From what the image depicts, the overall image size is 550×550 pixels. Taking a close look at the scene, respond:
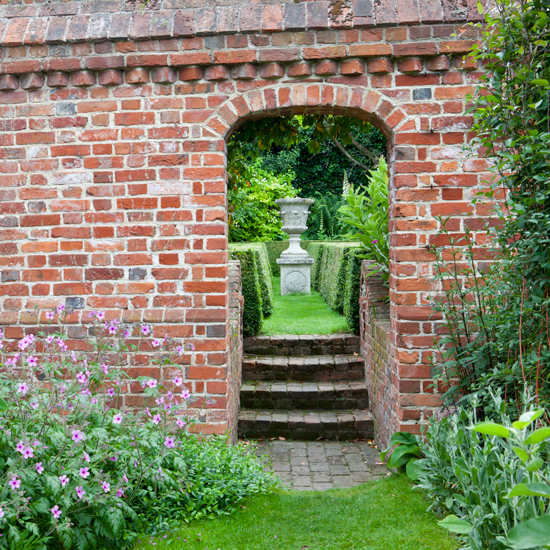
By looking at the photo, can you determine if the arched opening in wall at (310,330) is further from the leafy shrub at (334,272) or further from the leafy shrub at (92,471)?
the leafy shrub at (92,471)

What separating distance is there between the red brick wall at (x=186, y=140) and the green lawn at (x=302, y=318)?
333 centimetres

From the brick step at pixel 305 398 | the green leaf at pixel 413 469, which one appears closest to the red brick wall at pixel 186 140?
the green leaf at pixel 413 469

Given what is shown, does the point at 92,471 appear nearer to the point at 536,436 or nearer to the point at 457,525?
the point at 457,525

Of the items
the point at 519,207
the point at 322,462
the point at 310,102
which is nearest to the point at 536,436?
the point at 519,207

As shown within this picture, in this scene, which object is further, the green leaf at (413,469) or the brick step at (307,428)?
the brick step at (307,428)

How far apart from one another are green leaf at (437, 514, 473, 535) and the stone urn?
9270mm

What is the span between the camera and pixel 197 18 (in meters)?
3.73

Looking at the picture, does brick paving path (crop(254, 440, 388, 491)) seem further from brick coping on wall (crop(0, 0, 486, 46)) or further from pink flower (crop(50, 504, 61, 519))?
brick coping on wall (crop(0, 0, 486, 46))

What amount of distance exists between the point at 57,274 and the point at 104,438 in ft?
5.22

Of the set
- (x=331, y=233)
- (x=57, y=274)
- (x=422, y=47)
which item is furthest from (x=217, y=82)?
(x=331, y=233)

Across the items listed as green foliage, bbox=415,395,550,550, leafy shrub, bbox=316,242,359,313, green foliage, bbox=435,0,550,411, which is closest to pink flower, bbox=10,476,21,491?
green foliage, bbox=415,395,550,550

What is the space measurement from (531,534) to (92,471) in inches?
89.6

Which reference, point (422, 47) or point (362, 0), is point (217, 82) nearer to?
point (362, 0)

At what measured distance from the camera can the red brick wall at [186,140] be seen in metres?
3.71
